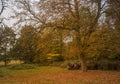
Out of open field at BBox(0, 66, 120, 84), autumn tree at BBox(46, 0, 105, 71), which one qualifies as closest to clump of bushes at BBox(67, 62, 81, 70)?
autumn tree at BBox(46, 0, 105, 71)

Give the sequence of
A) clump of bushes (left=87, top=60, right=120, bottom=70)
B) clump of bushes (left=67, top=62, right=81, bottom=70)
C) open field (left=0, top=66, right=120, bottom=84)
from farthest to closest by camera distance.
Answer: clump of bushes (left=67, top=62, right=81, bottom=70) < clump of bushes (left=87, top=60, right=120, bottom=70) < open field (left=0, top=66, right=120, bottom=84)

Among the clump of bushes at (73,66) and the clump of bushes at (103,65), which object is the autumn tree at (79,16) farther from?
the clump of bushes at (73,66)

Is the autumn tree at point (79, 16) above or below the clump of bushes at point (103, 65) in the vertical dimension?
above

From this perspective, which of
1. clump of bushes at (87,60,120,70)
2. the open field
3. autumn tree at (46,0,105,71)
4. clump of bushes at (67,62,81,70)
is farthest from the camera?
clump of bushes at (67,62,81,70)

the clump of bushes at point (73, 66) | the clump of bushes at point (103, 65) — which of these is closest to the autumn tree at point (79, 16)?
the clump of bushes at point (103, 65)

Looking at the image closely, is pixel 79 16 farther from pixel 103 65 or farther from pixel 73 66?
pixel 73 66

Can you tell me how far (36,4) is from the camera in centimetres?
2848

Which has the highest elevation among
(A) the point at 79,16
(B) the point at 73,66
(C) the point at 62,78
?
(A) the point at 79,16

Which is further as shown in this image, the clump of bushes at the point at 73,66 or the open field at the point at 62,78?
the clump of bushes at the point at 73,66

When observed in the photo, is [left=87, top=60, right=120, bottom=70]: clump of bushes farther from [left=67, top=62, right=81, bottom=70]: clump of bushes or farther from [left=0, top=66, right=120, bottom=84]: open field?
[left=0, top=66, right=120, bottom=84]: open field

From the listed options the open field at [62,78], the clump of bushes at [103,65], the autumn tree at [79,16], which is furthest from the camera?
the clump of bushes at [103,65]

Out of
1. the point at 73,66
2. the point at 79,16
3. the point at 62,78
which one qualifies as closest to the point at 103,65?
the point at 73,66

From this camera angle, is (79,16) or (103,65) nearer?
(79,16)

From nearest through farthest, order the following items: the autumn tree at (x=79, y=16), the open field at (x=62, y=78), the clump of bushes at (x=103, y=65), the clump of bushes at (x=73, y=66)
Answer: the open field at (x=62, y=78), the autumn tree at (x=79, y=16), the clump of bushes at (x=103, y=65), the clump of bushes at (x=73, y=66)
